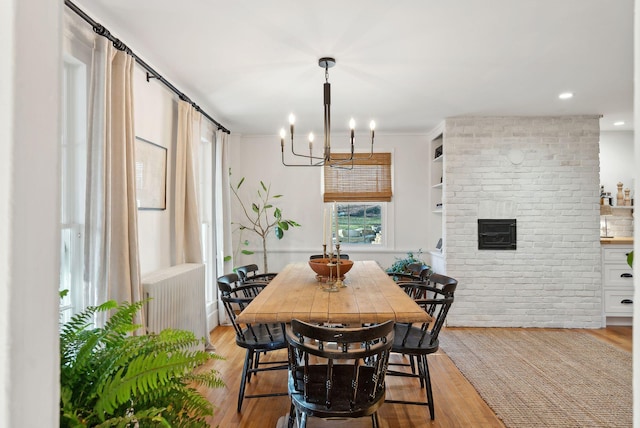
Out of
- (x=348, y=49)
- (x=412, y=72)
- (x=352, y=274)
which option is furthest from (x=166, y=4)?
(x=352, y=274)

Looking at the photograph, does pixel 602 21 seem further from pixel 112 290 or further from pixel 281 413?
pixel 112 290

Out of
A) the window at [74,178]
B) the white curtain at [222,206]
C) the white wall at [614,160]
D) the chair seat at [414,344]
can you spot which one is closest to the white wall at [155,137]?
the window at [74,178]

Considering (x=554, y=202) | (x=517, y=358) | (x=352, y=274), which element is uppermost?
(x=554, y=202)

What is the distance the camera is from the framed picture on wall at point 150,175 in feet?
9.64

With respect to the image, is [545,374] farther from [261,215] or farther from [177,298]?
[261,215]

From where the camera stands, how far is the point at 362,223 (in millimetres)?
5680

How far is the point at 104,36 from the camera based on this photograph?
2.28m

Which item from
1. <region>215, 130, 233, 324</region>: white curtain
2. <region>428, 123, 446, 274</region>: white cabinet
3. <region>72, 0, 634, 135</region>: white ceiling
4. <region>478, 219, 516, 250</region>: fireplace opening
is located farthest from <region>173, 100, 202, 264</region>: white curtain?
<region>478, 219, 516, 250</region>: fireplace opening

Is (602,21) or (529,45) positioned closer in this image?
(602,21)

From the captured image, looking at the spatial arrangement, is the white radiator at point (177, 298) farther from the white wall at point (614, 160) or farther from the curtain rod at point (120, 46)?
the white wall at point (614, 160)

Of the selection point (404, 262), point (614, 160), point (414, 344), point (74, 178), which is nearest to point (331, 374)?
point (414, 344)

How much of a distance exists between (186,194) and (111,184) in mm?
1320

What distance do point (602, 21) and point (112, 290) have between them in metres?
3.42

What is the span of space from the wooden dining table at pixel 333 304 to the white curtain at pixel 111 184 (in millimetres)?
844
